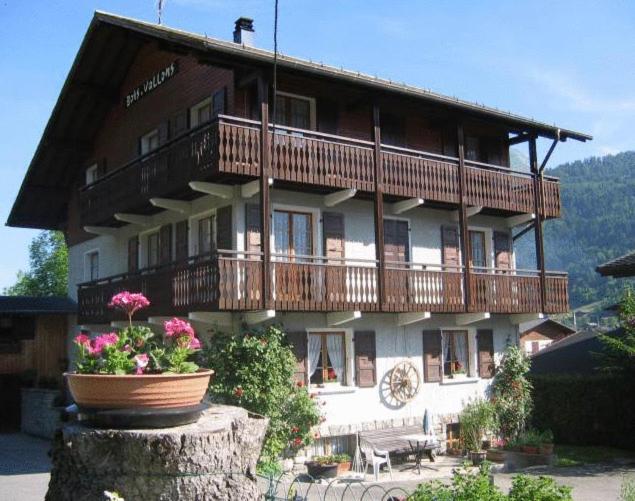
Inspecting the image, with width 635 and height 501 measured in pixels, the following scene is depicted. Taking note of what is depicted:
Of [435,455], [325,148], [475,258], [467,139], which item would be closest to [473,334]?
[475,258]

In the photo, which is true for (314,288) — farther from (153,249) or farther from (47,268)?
(47,268)

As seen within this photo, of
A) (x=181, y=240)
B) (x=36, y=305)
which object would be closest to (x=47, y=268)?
(x=36, y=305)

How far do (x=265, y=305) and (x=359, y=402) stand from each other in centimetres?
429

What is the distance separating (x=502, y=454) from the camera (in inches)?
713

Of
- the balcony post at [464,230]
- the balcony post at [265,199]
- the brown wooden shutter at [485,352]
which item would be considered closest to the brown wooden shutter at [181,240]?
the balcony post at [265,199]

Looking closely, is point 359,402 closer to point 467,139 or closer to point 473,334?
point 473,334

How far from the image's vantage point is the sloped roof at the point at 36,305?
23.7 m

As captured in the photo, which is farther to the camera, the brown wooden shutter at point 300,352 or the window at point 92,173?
the window at point 92,173

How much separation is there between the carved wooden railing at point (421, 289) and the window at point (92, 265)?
34.0 feet

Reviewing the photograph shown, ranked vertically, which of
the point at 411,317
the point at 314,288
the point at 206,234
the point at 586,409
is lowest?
the point at 586,409

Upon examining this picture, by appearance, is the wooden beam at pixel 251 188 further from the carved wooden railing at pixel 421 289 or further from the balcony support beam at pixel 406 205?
the balcony support beam at pixel 406 205

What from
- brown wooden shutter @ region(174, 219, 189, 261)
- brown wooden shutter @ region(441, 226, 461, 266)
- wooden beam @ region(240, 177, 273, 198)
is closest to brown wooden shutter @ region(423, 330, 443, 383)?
brown wooden shutter @ region(441, 226, 461, 266)

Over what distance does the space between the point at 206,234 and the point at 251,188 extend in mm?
2414

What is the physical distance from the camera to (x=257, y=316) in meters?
15.5
